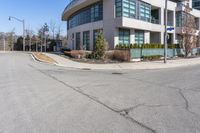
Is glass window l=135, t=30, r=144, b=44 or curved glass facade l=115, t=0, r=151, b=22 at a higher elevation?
curved glass facade l=115, t=0, r=151, b=22

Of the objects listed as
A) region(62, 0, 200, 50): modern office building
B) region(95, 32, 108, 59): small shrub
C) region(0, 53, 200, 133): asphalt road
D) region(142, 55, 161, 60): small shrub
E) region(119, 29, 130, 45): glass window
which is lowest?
region(0, 53, 200, 133): asphalt road

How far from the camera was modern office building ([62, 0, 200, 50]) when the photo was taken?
1282 inches

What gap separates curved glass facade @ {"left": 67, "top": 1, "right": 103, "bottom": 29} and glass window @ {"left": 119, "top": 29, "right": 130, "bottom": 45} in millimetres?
4133

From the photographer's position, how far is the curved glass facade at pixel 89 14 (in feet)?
120

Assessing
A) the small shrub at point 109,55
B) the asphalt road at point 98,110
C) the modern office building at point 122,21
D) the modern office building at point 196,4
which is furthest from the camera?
the modern office building at point 196,4

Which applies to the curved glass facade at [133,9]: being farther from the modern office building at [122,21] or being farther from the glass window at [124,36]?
the glass window at [124,36]

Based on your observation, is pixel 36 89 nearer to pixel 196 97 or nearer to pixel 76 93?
pixel 76 93

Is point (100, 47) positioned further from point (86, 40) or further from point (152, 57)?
point (86, 40)

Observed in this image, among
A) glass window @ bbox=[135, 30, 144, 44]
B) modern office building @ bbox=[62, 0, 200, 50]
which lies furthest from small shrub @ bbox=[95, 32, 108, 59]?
glass window @ bbox=[135, 30, 144, 44]

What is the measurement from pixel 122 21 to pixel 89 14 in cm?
1002

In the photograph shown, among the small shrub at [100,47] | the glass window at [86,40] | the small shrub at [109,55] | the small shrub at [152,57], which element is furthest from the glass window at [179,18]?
the small shrub at [100,47]

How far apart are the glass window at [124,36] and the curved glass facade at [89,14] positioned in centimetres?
413

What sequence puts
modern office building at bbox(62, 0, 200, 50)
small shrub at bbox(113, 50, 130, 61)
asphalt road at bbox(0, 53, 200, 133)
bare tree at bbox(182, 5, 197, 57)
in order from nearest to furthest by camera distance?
asphalt road at bbox(0, 53, 200, 133), small shrub at bbox(113, 50, 130, 61), modern office building at bbox(62, 0, 200, 50), bare tree at bbox(182, 5, 197, 57)

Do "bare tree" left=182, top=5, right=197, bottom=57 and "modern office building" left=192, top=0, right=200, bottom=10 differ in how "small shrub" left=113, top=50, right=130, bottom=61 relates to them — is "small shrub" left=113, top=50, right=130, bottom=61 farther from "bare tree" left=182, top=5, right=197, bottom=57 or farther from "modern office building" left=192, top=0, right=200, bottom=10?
"modern office building" left=192, top=0, right=200, bottom=10
